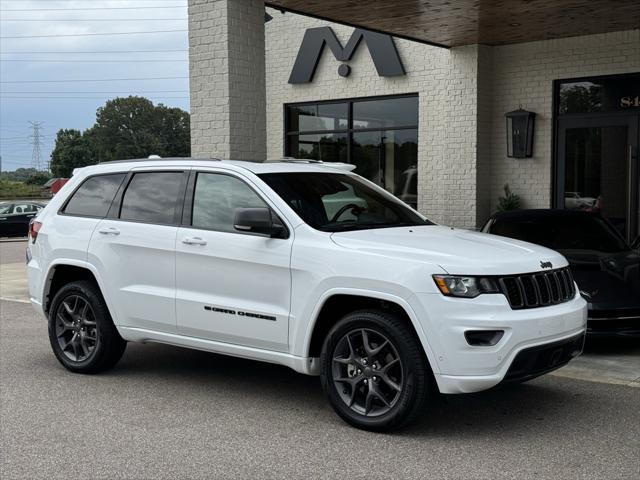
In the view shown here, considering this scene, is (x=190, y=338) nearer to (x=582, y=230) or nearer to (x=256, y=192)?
(x=256, y=192)

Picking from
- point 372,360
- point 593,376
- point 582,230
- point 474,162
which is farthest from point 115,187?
point 474,162

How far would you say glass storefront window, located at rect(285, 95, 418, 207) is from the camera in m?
15.7

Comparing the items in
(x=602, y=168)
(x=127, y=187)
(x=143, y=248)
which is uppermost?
(x=602, y=168)

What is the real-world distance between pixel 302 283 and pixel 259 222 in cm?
52

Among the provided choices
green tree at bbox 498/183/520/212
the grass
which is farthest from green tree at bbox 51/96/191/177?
green tree at bbox 498/183/520/212

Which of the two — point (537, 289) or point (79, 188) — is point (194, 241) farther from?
point (537, 289)

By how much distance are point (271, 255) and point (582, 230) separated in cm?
456

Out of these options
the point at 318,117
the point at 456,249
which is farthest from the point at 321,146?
the point at 456,249

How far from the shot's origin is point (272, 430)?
5.52 m

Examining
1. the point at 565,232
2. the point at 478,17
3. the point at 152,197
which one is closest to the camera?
the point at 152,197

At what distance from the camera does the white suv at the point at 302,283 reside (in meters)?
5.12

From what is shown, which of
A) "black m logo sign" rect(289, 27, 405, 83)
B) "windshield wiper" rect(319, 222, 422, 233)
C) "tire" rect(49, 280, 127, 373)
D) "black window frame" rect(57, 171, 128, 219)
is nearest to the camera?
"windshield wiper" rect(319, 222, 422, 233)

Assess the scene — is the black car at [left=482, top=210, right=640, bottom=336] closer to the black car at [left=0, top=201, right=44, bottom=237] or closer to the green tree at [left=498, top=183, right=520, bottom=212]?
the green tree at [left=498, top=183, right=520, bottom=212]

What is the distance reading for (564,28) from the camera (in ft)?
42.8
